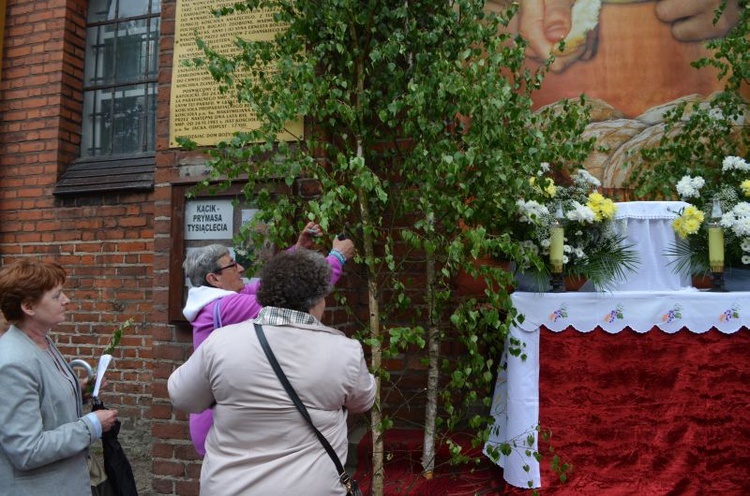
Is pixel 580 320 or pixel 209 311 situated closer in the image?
pixel 209 311

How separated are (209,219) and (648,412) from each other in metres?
2.64

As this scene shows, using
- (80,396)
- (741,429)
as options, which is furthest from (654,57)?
(80,396)

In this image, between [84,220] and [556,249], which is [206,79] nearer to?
[84,220]

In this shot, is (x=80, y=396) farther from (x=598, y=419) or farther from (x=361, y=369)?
(x=598, y=419)

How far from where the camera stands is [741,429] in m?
3.23

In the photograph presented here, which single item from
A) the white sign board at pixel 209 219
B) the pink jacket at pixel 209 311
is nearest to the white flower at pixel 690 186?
the pink jacket at pixel 209 311

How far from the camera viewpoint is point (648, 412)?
3.28 meters

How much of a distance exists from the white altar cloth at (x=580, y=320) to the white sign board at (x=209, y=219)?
1721 mm

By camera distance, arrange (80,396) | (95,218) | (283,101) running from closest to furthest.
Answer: (80,396)
(283,101)
(95,218)

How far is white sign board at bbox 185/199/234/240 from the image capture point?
3.79 meters

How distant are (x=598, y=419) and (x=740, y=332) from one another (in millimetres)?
850

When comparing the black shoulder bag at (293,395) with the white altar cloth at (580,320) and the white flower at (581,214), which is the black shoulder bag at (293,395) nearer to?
the white altar cloth at (580,320)

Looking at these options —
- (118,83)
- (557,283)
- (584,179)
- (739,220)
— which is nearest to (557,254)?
(557,283)

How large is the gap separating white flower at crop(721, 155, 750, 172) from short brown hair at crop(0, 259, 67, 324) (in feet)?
12.2
